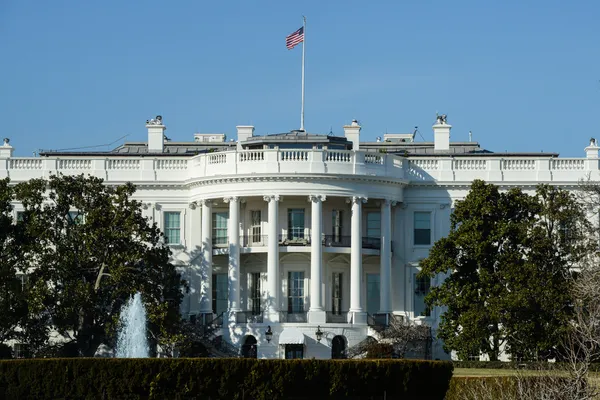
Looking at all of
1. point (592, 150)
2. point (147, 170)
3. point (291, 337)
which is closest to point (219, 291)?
point (291, 337)

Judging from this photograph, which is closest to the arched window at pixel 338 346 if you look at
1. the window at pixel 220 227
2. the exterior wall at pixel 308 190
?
the exterior wall at pixel 308 190

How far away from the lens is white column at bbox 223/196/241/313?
247 ft

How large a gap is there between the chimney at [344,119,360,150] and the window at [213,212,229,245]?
7682 mm

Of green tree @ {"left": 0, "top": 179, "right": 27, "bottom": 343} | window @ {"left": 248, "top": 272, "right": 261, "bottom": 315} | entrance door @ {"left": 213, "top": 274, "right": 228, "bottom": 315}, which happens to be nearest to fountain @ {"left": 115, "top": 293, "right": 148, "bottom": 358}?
green tree @ {"left": 0, "top": 179, "right": 27, "bottom": 343}

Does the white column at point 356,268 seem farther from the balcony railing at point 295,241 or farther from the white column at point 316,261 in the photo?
the balcony railing at point 295,241

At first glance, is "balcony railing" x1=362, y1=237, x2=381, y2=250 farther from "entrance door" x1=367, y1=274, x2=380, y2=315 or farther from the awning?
the awning

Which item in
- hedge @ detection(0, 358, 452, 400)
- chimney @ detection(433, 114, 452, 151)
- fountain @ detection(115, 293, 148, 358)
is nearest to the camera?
hedge @ detection(0, 358, 452, 400)

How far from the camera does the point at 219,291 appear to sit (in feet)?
260

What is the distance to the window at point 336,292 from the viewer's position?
7762 cm

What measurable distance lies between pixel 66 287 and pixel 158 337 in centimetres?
454

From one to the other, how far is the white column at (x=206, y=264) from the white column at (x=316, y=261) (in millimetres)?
5045

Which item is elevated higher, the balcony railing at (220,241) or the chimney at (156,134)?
the chimney at (156,134)

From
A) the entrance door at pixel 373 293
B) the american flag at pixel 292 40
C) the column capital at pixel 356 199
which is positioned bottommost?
the entrance door at pixel 373 293

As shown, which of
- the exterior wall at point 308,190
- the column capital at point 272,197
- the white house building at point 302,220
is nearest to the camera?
the white house building at point 302,220
